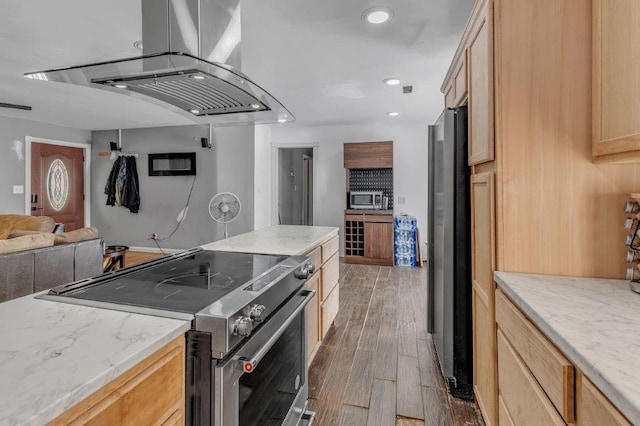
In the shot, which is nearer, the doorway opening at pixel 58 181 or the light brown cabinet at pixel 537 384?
the light brown cabinet at pixel 537 384

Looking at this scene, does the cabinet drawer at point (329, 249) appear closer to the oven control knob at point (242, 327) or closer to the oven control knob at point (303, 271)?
the oven control knob at point (303, 271)

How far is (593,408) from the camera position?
2.38 feet

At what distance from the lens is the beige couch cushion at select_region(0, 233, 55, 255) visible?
2613mm

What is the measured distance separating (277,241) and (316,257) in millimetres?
292

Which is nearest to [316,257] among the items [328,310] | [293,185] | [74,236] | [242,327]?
[328,310]

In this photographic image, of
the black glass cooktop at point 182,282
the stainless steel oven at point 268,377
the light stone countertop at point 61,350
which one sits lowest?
the stainless steel oven at point 268,377

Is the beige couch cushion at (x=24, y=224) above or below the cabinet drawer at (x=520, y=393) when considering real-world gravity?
above

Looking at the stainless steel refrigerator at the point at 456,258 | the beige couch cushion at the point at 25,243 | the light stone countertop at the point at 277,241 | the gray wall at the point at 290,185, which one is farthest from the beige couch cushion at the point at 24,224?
the stainless steel refrigerator at the point at 456,258

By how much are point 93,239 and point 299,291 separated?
9.46 feet

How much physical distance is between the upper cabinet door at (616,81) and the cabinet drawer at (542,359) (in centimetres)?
64

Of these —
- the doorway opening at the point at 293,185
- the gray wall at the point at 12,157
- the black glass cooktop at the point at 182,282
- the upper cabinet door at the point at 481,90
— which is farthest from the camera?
the doorway opening at the point at 293,185

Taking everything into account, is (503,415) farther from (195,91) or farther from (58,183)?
(58,183)

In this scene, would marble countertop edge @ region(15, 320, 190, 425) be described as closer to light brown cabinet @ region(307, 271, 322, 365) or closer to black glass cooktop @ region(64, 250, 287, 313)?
black glass cooktop @ region(64, 250, 287, 313)

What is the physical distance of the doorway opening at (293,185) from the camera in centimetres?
633
